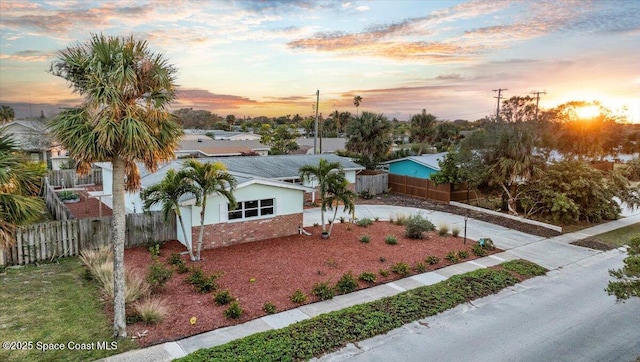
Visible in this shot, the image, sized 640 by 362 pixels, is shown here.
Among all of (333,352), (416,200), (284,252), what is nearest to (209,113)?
(416,200)

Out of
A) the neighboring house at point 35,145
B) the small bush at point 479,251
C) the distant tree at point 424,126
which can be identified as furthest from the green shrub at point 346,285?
the distant tree at point 424,126

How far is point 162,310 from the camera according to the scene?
9.07 meters

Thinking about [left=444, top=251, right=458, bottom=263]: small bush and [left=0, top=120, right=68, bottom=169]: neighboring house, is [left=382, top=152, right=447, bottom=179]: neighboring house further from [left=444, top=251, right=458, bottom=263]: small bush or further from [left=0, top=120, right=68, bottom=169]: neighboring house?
[left=0, top=120, right=68, bottom=169]: neighboring house

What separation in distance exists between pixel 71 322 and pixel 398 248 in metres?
11.5

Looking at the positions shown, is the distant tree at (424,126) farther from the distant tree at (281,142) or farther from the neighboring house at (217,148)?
the neighboring house at (217,148)

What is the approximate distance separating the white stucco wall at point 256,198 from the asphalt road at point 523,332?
866cm

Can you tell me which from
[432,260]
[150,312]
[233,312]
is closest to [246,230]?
[233,312]

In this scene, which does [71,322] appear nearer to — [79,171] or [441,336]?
[79,171]

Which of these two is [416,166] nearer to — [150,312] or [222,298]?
[222,298]

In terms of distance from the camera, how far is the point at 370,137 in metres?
34.3

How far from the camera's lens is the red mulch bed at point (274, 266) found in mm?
9296

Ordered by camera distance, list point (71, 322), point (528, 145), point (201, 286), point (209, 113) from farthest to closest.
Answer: point (209, 113), point (528, 145), point (201, 286), point (71, 322)

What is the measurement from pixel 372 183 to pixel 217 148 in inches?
718

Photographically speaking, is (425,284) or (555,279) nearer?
(425,284)
